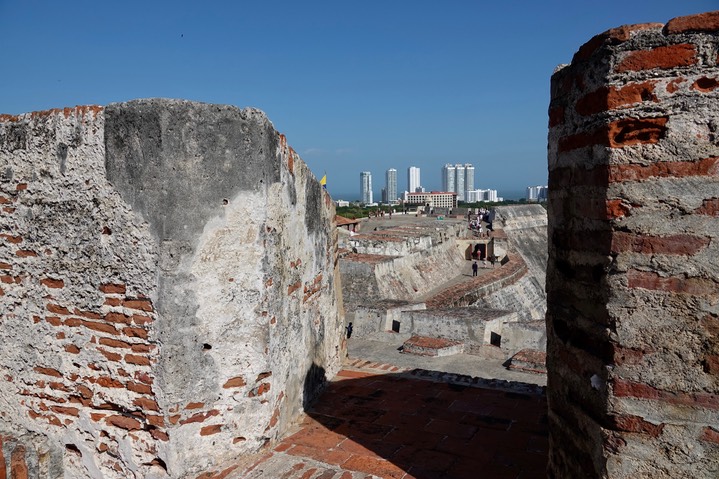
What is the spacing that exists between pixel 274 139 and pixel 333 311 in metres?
2.33

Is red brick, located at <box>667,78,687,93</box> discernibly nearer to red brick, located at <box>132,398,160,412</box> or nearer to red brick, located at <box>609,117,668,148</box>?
red brick, located at <box>609,117,668,148</box>

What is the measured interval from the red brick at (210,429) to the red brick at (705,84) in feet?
10.3

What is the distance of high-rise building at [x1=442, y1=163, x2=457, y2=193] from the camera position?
607 feet

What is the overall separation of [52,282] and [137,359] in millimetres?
858

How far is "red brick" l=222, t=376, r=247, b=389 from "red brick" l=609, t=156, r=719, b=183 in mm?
2479

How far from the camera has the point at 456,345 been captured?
709 centimetres

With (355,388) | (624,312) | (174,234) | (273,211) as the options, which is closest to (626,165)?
(624,312)

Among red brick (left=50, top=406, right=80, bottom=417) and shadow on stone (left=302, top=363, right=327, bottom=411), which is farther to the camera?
shadow on stone (left=302, top=363, right=327, bottom=411)

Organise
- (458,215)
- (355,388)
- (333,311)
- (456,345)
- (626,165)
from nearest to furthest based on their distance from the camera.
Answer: (626,165) → (355,388) → (333,311) → (456,345) → (458,215)

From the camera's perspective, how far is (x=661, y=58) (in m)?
2.18

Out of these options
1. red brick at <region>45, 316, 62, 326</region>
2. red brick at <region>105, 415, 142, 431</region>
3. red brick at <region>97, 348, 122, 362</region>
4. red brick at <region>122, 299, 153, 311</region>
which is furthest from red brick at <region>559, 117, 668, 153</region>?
red brick at <region>45, 316, 62, 326</region>

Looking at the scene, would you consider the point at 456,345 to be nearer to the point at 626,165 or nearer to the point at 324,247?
the point at 324,247

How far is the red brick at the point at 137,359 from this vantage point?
331 centimetres

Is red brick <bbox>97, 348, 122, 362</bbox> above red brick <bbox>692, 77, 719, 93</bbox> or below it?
below
